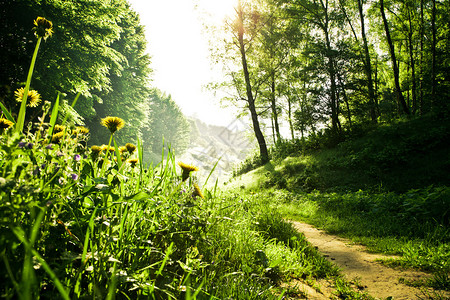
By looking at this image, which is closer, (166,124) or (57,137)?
(57,137)

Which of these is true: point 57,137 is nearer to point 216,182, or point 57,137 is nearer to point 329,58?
point 216,182

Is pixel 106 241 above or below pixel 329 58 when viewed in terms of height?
below

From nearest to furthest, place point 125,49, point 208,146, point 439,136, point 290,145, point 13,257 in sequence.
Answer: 1. point 13,257
2. point 439,136
3. point 290,145
4. point 125,49
5. point 208,146

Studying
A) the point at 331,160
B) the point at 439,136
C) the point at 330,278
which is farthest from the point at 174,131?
the point at 330,278

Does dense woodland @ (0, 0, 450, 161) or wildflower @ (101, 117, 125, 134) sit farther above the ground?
dense woodland @ (0, 0, 450, 161)

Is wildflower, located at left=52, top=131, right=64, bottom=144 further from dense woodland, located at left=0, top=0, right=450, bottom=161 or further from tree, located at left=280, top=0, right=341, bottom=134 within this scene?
tree, located at left=280, top=0, right=341, bottom=134

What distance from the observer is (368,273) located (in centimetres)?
212

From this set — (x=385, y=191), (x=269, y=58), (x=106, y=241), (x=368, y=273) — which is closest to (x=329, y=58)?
(x=269, y=58)

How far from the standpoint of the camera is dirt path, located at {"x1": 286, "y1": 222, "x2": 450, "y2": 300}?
1.68 m

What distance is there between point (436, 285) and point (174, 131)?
3747 centimetres

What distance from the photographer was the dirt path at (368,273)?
168cm

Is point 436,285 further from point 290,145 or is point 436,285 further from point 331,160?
point 290,145

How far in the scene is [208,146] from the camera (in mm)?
81938

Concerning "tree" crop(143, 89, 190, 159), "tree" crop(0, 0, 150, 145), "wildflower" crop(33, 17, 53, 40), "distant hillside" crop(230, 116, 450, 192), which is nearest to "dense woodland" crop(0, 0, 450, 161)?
"tree" crop(0, 0, 150, 145)
